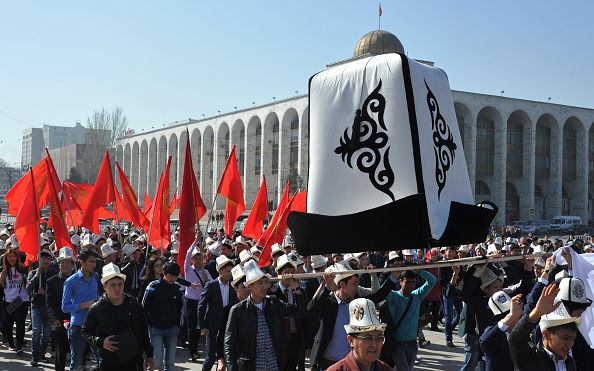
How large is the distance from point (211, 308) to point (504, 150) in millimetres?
51059

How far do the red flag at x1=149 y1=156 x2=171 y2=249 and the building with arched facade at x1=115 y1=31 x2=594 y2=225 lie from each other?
38.4 metres

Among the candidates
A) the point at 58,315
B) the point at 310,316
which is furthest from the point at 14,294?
the point at 310,316

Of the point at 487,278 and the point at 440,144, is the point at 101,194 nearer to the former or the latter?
the point at 487,278

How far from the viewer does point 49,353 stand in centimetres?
1051

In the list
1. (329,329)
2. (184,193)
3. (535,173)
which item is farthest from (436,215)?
(535,173)

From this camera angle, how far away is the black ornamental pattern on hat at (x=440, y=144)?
17.4 ft

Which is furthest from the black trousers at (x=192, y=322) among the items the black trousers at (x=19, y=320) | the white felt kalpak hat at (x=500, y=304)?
the white felt kalpak hat at (x=500, y=304)

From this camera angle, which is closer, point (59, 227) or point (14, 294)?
point (14, 294)

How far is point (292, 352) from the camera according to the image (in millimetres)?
7430

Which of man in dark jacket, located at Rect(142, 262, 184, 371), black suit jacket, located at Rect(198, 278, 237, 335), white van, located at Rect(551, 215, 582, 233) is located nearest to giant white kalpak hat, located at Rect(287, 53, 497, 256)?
man in dark jacket, located at Rect(142, 262, 184, 371)

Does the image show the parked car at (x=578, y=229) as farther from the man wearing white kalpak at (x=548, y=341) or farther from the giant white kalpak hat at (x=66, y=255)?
the man wearing white kalpak at (x=548, y=341)

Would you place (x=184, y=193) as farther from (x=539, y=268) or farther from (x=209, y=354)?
(x=539, y=268)

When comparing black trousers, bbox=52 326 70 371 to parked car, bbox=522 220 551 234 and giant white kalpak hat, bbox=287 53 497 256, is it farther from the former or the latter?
parked car, bbox=522 220 551 234

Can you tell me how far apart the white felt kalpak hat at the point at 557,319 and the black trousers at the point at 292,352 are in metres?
3.46
